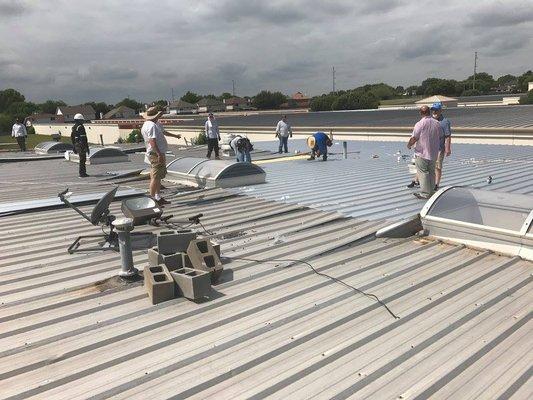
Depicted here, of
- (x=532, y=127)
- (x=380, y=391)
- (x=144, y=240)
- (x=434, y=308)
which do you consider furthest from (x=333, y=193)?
(x=532, y=127)

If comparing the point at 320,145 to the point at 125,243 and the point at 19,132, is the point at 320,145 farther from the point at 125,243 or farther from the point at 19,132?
the point at 19,132

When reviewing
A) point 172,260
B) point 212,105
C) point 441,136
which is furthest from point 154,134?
point 212,105

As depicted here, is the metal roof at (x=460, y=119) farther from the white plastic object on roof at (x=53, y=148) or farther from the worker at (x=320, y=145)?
the white plastic object on roof at (x=53, y=148)

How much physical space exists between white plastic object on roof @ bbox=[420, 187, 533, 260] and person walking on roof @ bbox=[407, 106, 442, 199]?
1.51 meters

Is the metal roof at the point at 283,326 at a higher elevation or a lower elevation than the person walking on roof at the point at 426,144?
lower

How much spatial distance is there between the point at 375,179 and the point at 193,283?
7.33 meters

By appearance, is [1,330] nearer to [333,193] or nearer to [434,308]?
[434,308]

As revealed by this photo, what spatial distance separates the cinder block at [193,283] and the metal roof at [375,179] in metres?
3.51

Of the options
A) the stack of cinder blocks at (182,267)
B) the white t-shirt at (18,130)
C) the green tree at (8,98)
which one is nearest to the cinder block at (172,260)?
the stack of cinder blocks at (182,267)

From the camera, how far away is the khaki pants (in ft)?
25.6

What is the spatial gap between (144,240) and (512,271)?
14.4ft

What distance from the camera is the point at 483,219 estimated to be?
5824 mm

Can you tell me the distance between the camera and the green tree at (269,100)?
105 metres

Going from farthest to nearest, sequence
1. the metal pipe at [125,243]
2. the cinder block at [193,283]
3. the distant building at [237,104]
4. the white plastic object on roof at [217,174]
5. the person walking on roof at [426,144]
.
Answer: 1. the distant building at [237,104]
2. the white plastic object on roof at [217,174]
3. the person walking on roof at [426,144]
4. the metal pipe at [125,243]
5. the cinder block at [193,283]
